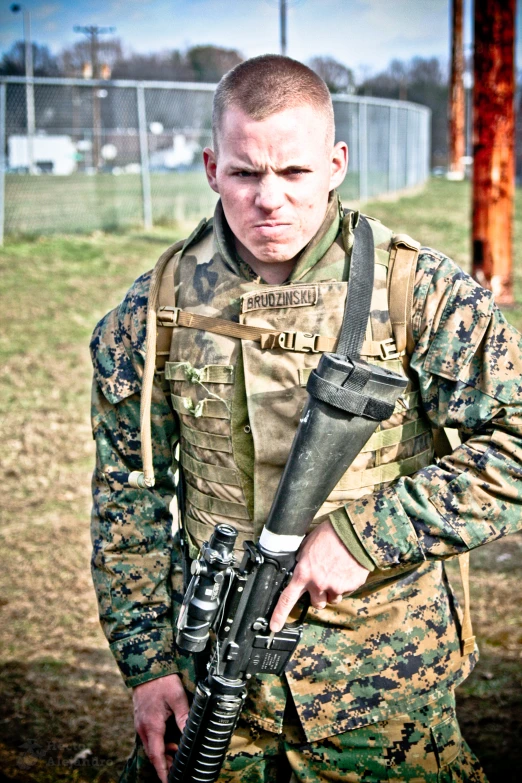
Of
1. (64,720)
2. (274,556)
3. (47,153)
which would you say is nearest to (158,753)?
(274,556)

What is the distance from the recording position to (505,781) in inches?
131

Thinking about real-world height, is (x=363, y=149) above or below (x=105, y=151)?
above

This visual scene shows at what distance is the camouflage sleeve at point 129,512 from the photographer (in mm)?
2344

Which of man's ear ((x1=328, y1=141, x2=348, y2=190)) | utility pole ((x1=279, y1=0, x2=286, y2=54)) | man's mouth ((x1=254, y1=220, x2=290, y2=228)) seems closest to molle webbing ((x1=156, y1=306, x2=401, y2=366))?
man's mouth ((x1=254, y1=220, x2=290, y2=228))

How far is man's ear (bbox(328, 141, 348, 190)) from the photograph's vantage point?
2219 mm

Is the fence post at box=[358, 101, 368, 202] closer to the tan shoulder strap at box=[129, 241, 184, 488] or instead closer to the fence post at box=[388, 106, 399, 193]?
the fence post at box=[388, 106, 399, 193]

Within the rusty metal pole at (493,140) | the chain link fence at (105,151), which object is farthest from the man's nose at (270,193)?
the chain link fence at (105,151)

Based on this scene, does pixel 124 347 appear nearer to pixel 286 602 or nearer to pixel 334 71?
pixel 286 602

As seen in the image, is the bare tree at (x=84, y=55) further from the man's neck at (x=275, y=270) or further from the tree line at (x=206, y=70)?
the man's neck at (x=275, y=270)

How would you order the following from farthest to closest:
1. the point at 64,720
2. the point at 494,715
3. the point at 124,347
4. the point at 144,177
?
the point at 144,177
the point at 64,720
the point at 494,715
the point at 124,347

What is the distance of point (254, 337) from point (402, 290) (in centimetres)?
39

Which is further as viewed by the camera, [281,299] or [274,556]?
[281,299]

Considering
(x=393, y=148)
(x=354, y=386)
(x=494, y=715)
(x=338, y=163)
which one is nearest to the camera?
(x=354, y=386)

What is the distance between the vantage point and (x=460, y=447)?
2043 mm
